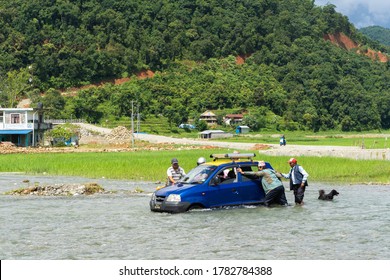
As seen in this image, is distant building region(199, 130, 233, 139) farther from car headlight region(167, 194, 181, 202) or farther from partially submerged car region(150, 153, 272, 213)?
car headlight region(167, 194, 181, 202)

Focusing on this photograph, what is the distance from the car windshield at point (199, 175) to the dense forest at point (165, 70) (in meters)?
102

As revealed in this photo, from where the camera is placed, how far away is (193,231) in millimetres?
20266

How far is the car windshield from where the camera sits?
77.7ft

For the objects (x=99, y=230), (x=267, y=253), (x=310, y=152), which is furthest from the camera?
(x=310, y=152)

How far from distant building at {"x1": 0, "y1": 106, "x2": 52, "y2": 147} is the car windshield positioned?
204 ft

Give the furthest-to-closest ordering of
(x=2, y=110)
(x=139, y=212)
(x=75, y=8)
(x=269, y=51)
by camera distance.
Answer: (x=269, y=51), (x=75, y=8), (x=2, y=110), (x=139, y=212)

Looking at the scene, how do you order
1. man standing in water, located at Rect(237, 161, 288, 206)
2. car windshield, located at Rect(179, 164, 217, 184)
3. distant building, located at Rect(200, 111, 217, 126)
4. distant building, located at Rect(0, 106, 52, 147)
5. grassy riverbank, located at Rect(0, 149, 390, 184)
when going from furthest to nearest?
distant building, located at Rect(200, 111, 217, 126) < distant building, located at Rect(0, 106, 52, 147) < grassy riverbank, located at Rect(0, 149, 390, 184) < man standing in water, located at Rect(237, 161, 288, 206) < car windshield, located at Rect(179, 164, 217, 184)

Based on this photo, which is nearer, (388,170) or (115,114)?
(388,170)

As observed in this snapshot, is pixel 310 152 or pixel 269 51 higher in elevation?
pixel 269 51

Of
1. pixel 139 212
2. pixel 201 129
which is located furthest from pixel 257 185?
pixel 201 129

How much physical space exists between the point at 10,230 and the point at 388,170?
80.5 ft

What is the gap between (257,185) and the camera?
80.9ft

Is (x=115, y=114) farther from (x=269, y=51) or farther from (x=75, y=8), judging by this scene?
(x=269, y=51)

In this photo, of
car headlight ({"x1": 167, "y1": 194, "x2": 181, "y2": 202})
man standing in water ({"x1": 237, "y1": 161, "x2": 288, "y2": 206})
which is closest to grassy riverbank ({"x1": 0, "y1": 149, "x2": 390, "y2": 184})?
man standing in water ({"x1": 237, "y1": 161, "x2": 288, "y2": 206})
